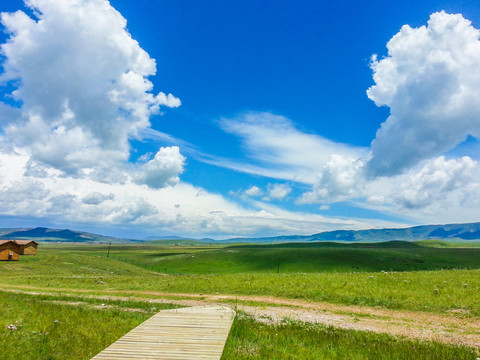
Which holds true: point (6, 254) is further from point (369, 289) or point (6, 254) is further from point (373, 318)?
point (373, 318)

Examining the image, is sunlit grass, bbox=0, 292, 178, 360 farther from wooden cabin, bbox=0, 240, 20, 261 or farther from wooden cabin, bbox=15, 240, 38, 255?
wooden cabin, bbox=15, 240, 38, 255

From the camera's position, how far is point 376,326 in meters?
16.9

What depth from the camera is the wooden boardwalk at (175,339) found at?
29.3ft

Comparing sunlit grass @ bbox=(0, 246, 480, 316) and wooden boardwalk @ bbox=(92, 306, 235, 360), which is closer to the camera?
wooden boardwalk @ bbox=(92, 306, 235, 360)

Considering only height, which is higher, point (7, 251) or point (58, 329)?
point (58, 329)

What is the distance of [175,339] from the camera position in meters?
10.5

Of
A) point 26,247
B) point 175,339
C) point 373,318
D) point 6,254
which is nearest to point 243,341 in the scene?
point 175,339

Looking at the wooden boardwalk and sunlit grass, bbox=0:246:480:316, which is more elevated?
the wooden boardwalk

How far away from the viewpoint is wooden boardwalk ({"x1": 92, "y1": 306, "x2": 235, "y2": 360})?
352 inches

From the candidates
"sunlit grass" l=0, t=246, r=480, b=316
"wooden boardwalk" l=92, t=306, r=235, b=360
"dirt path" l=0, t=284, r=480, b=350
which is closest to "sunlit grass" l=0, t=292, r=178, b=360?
"wooden boardwalk" l=92, t=306, r=235, b=360

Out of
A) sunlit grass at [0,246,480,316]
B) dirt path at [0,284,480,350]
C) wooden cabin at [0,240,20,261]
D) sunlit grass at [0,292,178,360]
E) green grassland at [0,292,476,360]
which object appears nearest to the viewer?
sunlit grass at [0,292,178,360]

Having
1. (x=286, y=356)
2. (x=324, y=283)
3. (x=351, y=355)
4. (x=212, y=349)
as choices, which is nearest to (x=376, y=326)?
(x=351, y=355)

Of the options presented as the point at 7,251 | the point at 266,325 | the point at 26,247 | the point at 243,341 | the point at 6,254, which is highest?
the point at 243,341

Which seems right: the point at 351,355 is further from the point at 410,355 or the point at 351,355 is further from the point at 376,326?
the point at 376,326
